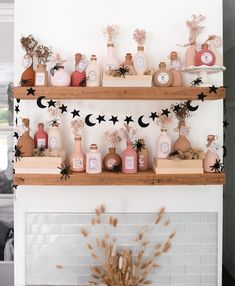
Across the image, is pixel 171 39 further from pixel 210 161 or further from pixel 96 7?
pixel 210 161

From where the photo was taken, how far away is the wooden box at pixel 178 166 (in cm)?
204

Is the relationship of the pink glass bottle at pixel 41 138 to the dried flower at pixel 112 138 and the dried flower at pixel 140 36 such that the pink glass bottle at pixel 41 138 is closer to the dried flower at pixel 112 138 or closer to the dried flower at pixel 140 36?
the dried flower at pixel 112 138

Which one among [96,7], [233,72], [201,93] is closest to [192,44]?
[201,93]

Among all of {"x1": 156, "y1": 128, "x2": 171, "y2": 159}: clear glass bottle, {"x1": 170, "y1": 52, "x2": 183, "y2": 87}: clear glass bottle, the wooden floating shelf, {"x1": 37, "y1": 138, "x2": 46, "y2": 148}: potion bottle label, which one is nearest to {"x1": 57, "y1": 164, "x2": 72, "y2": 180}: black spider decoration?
the wooden floating shelf

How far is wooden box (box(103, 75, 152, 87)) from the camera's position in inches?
80.0

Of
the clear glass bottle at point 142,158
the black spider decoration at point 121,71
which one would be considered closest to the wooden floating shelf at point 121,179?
the clear glass bottle at point 142,158

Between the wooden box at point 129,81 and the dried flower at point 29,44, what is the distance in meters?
0.46

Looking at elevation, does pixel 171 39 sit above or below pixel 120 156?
above

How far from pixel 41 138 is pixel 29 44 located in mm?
536

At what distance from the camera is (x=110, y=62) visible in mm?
2104

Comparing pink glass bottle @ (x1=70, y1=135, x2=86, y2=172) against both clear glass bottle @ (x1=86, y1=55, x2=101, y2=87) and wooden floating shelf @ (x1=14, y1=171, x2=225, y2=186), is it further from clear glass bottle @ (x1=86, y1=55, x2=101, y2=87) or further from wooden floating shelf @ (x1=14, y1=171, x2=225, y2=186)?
clear glass bottle @ (x1=86, y1=55, x2=101, y2=87)

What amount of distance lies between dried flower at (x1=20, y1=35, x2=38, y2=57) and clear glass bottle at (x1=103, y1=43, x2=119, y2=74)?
1.36 feet

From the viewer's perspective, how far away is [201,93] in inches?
78.5

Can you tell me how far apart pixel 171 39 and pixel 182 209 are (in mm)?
1000
